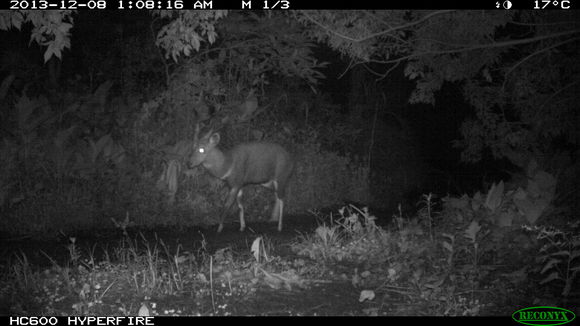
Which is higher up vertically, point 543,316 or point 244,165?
point 244,165

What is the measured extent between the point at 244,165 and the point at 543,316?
22.9 feet

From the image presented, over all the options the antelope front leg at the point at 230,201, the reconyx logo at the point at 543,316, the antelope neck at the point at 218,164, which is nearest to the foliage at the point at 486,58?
the antelope neck at the point at 218,164

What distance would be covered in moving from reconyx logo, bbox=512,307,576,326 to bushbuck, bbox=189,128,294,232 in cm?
595

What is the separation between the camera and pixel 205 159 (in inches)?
445

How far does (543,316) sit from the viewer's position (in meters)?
5.38

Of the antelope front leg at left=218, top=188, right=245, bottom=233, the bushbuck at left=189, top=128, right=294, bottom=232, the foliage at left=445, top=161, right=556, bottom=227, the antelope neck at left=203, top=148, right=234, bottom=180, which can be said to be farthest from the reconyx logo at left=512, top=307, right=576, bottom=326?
the antelope neck at left=203, top=148, right=234, bottom=180

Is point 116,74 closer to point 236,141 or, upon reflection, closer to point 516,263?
point 236,141

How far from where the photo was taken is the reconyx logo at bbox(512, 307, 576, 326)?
531 cm

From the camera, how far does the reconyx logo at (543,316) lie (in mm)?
5305

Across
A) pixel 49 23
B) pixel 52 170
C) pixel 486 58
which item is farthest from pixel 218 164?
pixel 49 23

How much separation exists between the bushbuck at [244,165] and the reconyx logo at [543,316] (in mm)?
5952

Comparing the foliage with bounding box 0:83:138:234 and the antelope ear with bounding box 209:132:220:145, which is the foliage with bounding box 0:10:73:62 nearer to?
the foliage with bounding box 0:83:138:234

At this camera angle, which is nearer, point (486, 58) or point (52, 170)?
point (486, 58)

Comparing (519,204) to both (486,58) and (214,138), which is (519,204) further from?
(214,138)
